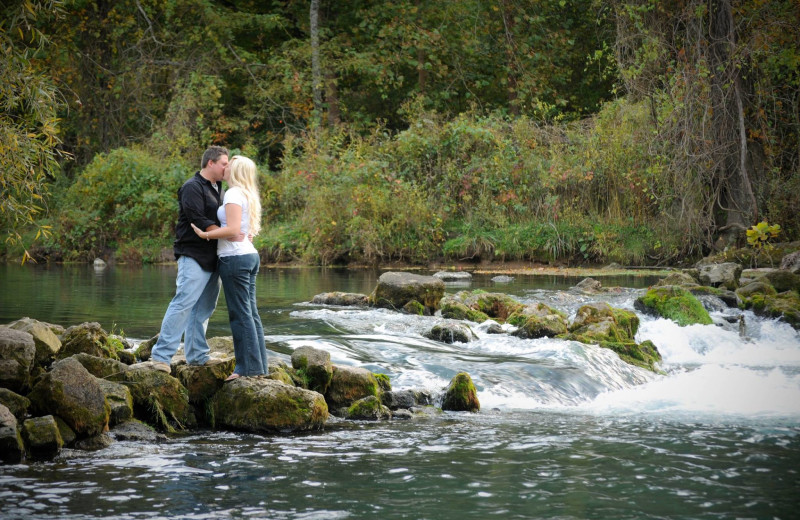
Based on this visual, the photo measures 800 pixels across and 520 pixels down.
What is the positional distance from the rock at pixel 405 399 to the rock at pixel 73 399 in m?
2.82

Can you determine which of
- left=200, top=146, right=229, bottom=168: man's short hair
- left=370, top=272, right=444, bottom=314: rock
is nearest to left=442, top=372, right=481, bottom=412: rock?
left=200, top=146, right=229, bottom=168: man's short hair

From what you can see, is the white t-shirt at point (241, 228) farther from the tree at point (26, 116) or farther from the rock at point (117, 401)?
the tree at point (26, 116)

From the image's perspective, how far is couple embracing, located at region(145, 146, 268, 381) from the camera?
7637 millimetres

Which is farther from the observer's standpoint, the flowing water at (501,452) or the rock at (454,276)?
the rock at (454,276)

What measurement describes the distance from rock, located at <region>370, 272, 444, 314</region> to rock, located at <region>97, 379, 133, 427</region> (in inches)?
307

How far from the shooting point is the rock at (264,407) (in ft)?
24.5

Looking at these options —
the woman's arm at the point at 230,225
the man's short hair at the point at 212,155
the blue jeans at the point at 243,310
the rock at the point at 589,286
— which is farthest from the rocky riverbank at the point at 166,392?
the rock at the point at 589,286

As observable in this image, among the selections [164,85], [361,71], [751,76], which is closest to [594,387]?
[751,76]

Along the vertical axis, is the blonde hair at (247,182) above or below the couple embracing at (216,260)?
above

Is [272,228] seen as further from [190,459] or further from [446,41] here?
[190,459]

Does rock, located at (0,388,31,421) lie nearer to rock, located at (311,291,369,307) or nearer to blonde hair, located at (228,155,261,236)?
blonde hair, located at (228,155,261,236)

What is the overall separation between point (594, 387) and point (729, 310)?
19.0 ft

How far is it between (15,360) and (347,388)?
3.01 meters

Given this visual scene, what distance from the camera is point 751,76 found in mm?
20375
